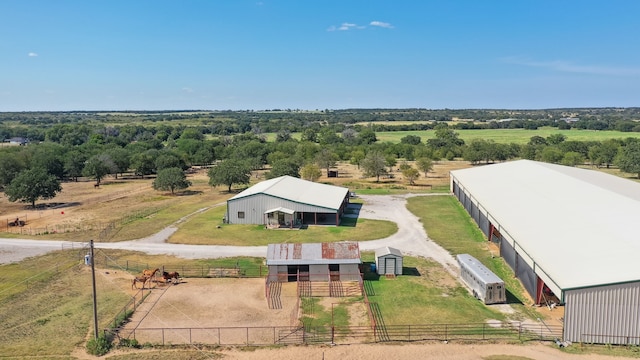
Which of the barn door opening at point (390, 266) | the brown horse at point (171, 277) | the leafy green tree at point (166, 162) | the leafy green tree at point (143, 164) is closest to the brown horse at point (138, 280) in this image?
the brown horse at point (171, 277)

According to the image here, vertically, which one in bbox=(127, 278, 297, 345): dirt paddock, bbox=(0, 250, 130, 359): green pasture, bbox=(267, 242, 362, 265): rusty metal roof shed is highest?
bbox=(267, 242, 362, 265): rusty metal roof shed

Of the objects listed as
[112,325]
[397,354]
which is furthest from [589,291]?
[112,325]

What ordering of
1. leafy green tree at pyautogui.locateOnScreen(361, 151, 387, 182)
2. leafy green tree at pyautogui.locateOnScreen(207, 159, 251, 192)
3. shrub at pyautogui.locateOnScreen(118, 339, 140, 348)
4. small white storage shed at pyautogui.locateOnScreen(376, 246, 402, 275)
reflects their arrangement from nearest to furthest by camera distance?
shrub at pyautogui.locateOnScreen(118, 339, 140, 348)
small white storage shed at pyautogui.locateOnScreen(376, 246, 402, 275)
leafy green tree at pyautogui.locateOnScreen(207, 159, 251, 192)
leafy green tree at pyautogui.locateOnScreen(361, 151, 387, 182)

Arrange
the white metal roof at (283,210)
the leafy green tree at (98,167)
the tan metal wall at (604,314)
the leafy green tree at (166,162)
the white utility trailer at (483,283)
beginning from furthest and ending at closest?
the leafy green tree at (166,162) < the leafy green tree at (98,167) < the white metal roof at (283,210) < the white utility trailer at (483,283) < the tan metal wall at (604,314)

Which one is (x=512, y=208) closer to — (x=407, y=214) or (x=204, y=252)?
(x=407, y=214)

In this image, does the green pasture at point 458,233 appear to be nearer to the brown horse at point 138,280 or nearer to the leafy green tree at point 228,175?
the brown horse at point 138,280

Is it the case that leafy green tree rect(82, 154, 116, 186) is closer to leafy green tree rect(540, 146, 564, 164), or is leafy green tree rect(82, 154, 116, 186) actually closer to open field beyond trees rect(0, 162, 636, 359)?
open field beyond trees rect(0, 162, 636, 359)

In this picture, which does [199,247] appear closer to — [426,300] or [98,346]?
[98,346]

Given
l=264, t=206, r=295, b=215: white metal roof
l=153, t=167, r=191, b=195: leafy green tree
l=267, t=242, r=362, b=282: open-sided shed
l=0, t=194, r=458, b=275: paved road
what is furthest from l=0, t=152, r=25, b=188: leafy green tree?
l=267, t=242, r=362, b=282: open-sided shed
